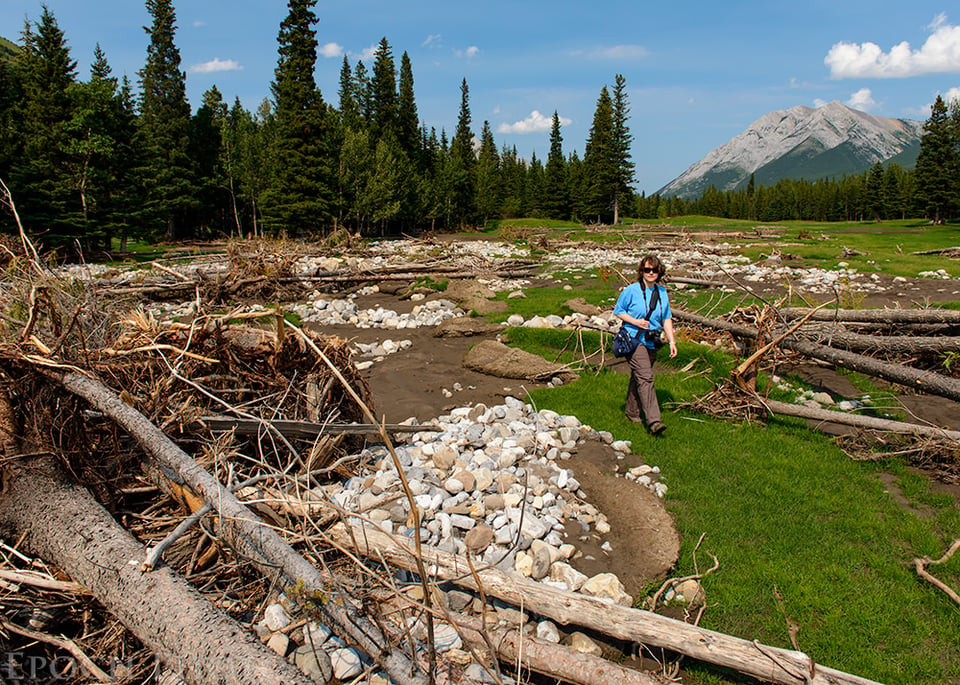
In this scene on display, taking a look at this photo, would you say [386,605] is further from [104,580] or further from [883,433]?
[883,433]

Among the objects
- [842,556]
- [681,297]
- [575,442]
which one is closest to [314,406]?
[575,442]

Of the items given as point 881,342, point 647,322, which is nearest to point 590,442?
point 647,322

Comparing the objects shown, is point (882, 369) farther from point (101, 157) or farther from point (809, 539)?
point (101, 157)

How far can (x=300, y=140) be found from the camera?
3775 centimetres

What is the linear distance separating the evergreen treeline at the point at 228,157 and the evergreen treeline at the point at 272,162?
0.12 m

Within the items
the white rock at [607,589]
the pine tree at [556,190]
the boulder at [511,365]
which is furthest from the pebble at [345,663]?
the pine tree at [556,190]

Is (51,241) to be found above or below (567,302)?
above

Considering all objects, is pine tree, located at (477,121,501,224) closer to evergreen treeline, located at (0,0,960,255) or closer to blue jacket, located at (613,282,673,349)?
evergreen treeline, located at (0,0,960,255)

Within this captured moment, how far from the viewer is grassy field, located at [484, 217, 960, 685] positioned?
3.77 metres

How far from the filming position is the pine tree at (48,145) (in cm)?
2653

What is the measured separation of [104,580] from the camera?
10.5 ft

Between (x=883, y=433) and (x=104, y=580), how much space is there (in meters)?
8.32

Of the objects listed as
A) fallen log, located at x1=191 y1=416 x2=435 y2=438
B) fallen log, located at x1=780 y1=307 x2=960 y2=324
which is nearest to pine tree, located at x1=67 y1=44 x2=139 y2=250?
fallen log, located at x1=191 y1=416 x2=435 y2=438

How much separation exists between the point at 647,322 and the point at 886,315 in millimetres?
5589
